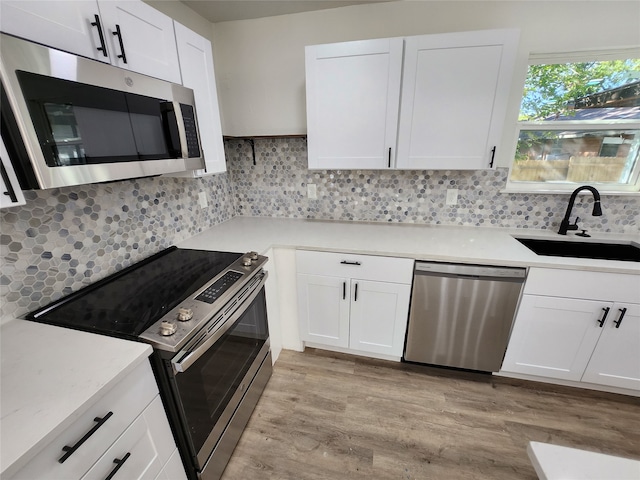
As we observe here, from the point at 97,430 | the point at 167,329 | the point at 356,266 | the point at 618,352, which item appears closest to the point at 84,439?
the point at 97,430

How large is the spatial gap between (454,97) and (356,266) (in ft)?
3.78

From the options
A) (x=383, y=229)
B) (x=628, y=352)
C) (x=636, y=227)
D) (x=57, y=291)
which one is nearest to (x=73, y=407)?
(x=57, y=291)

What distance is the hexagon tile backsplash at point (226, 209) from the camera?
1048 millimetres

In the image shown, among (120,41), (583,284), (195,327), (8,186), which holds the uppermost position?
(120,41)

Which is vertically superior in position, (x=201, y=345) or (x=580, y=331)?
(x=201, y=345)

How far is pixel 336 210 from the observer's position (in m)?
2.28

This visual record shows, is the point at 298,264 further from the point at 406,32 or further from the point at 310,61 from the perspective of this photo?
the point at 406,32

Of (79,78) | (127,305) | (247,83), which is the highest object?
(247,83)

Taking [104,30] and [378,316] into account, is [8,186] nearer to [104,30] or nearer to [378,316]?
[104,30]

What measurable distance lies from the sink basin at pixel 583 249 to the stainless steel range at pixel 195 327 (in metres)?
1.86

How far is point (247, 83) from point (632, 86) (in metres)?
2.59

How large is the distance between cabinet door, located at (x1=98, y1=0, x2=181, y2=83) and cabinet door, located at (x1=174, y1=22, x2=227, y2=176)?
0.22 feet

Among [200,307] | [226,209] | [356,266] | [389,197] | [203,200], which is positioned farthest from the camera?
[226,209]

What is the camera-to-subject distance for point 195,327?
96 cm
